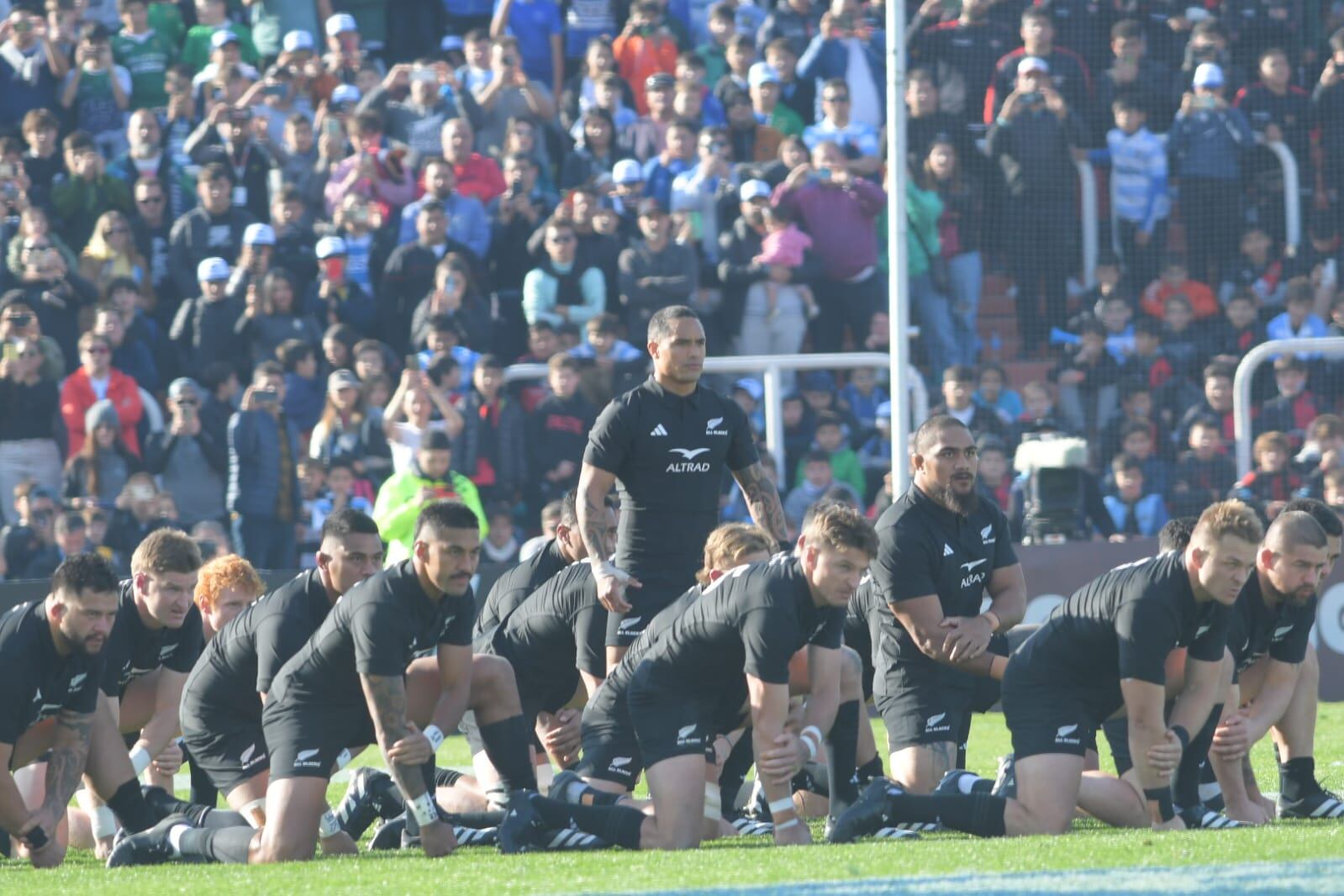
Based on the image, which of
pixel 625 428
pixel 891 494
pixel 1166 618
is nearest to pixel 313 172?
pixel 891 494

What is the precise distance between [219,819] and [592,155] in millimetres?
9932

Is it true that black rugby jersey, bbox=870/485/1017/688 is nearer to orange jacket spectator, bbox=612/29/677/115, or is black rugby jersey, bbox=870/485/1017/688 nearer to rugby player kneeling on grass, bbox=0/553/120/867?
rugby player kneeling on grass, bbox=0/553/120/867

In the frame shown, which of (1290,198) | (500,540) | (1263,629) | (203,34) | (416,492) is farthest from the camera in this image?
(203,34)

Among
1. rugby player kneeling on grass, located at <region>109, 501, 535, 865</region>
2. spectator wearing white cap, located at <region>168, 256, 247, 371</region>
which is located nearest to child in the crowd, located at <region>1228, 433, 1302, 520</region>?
spectator wearing white cap, located at <region>168, 256, 247, 371</region>

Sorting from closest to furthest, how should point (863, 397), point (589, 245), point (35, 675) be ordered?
point (35, 675), point (863, 397), point (589, 245)

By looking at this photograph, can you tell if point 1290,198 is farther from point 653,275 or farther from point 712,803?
point 712,803

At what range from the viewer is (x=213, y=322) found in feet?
53.7

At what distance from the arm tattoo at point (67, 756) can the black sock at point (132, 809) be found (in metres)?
0.35

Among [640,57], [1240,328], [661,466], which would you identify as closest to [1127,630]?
[661,466]

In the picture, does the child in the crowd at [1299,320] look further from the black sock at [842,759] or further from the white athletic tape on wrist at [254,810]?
the white athletic tape on wrist at [254,810]

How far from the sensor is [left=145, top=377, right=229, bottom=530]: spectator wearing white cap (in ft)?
51.9

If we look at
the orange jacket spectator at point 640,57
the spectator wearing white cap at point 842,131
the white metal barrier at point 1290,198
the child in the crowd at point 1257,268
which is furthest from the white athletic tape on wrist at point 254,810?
the white metal barrier at point 1290,198

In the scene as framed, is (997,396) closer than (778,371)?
No

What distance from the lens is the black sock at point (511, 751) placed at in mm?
9258
